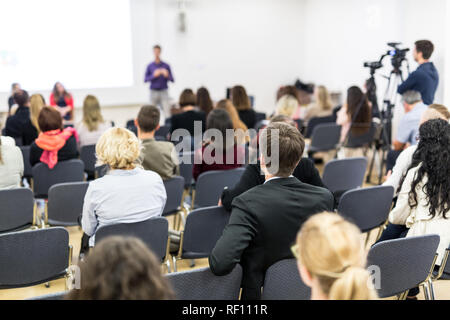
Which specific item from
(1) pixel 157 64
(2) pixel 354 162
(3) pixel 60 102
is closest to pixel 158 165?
(2) pixel 354 162

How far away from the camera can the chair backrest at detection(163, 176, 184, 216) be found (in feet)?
13.0

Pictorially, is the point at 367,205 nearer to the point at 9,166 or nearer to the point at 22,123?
the point at 9,166

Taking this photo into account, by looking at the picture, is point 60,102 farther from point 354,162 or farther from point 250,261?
point 250,261

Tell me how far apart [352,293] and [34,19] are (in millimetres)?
8044

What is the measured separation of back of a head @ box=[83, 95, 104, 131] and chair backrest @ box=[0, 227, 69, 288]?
3117 millimetres

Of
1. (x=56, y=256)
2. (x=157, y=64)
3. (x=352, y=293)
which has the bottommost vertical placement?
(x=56, y=256)

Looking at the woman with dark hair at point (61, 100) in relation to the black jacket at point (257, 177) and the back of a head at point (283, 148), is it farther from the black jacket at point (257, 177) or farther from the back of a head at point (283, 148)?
the back of a head at point (283, 148)

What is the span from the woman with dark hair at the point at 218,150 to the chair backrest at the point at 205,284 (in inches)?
73.1

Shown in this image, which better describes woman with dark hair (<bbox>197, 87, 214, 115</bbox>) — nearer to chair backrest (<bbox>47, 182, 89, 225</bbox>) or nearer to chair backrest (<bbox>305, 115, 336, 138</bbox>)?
chair backrest (<bbox>305, 115, 336, 138</bbox>)

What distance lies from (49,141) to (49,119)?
195 mm

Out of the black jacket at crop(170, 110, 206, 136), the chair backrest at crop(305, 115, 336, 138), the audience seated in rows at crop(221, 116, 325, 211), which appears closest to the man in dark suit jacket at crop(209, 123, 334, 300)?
the audience seated in rows at crop(221, 116, 325, 211)

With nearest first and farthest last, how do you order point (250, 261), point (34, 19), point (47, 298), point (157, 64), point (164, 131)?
point (47, 298) < point (250, 261) < point (164, 131) < point (34, 19) < point (157, 64)

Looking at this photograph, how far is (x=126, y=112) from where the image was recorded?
30.5 ft

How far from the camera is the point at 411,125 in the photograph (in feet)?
16.6
